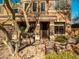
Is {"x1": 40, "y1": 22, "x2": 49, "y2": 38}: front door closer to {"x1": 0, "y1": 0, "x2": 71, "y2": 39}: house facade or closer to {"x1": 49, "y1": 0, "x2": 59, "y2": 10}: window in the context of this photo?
{"x1": 0, "y1": 0, "x2": 71, "y2": 39}: house facade

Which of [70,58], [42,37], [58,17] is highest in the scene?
[70,58]

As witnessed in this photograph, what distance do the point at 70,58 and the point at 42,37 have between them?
21.9 metres

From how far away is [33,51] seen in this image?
21031 millimetres

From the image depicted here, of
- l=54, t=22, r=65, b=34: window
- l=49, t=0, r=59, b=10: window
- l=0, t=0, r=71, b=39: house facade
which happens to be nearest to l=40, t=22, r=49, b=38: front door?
l=0, t=0, r=71, b=39: house facade

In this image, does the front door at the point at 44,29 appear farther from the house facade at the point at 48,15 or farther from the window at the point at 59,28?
the window at the point at 59,28

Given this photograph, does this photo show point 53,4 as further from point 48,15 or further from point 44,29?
point 44,29

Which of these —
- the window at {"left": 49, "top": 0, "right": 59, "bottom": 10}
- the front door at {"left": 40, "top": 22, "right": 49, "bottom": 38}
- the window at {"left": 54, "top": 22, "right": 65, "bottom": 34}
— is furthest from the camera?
the window at {"left": 49, "top": 0, "right": 59, "bottom": 10}

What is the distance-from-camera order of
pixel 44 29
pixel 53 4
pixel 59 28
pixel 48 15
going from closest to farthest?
pixel 48 15, pixel 59 28, pixel 53 4, pixel 44 29

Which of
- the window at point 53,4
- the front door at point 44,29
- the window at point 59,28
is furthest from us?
the window at point 53,4

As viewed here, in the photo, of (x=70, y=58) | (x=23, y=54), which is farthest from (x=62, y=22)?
(x=70, y=58)

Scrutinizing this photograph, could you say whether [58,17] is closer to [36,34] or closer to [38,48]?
[36,34]

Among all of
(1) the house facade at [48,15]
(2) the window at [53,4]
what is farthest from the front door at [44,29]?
(2) the window at [53,4]

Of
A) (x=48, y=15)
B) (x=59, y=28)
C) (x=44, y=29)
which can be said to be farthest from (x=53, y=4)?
(x=44, y=29)

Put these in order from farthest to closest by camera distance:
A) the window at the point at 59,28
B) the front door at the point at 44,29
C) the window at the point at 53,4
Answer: the window at the point at 53,4 → the window at the point at 59,28 → the front door at the point at 44,29
